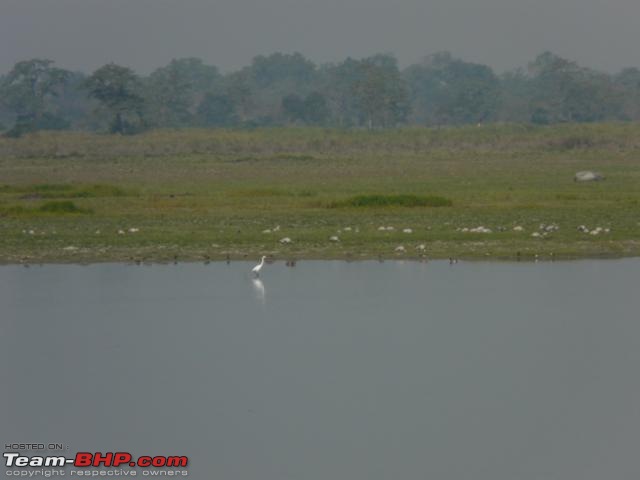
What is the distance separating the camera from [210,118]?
90.9 m

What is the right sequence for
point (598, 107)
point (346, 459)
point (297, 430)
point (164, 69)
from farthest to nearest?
point (164, 69)
point (598, 107)
point (297, 430)
point (346, 459)

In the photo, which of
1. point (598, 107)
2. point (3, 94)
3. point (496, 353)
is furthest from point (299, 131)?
point (496, 353)

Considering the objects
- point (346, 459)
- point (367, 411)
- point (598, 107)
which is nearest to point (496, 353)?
point (367, 411)

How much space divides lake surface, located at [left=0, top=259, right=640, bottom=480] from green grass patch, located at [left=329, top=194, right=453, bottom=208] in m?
7.29

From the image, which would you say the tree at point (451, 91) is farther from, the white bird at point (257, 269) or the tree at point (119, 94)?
the white bird at point (257, 269)

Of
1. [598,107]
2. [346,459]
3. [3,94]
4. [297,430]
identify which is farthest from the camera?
A: [3,94]

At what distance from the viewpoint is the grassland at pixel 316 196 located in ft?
76.7

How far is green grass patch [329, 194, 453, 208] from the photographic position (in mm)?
28719

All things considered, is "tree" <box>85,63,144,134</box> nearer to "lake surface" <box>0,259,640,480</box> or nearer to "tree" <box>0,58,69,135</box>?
"tree" <box>0,58,69,135</box>

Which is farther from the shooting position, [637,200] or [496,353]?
[637,200]

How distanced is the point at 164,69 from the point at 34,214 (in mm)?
80162

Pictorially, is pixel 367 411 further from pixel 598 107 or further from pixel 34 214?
pixel 598 107

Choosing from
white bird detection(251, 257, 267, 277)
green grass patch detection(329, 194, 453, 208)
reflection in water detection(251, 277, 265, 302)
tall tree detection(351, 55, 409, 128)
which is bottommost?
reflection in water detection(251, 277, 265, 302)

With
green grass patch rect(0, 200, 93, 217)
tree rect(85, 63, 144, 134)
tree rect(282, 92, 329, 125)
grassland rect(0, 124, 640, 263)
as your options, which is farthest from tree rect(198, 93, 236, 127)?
green grass patch rect(0, 200, 93, 217)
